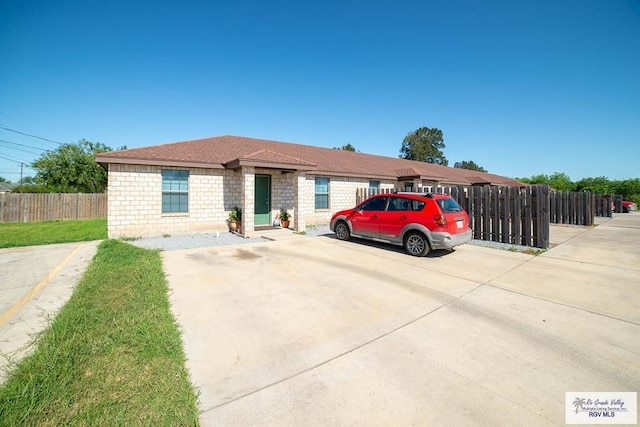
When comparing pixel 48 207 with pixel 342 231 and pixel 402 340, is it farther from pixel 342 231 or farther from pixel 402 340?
pixel 402 340

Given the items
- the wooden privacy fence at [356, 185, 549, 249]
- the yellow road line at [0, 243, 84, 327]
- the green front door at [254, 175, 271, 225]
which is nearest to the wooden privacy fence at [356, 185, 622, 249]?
the wooden privacy fence at [356, 185, 549, 249]

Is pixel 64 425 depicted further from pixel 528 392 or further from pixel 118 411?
pixel 528 392

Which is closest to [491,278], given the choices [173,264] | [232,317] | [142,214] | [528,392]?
[528,392]

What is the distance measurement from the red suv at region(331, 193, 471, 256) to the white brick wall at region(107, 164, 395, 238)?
14.2 ft

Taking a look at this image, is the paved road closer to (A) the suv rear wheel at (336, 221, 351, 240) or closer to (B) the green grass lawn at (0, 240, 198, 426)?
(B) the green grass lawn at (0, 240, 198, 426)

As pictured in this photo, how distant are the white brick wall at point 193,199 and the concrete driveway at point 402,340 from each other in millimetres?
5065

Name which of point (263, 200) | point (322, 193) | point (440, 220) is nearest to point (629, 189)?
point (322, 193)

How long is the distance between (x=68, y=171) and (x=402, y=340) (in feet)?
134

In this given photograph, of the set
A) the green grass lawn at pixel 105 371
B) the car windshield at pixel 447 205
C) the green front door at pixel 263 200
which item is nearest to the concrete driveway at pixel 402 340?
the green grass lawn at pixel 105 371

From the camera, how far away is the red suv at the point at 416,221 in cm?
733

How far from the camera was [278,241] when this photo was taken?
9.98 meters

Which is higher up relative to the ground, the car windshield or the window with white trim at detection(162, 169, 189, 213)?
the window with white trim at detection(162, 169, 189, 213)

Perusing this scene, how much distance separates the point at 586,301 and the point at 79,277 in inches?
390

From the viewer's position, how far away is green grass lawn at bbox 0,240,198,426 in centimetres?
211
